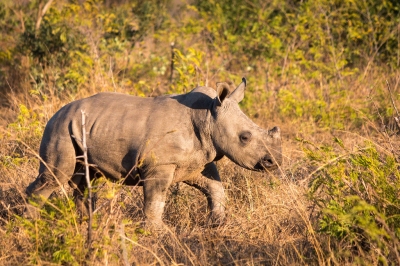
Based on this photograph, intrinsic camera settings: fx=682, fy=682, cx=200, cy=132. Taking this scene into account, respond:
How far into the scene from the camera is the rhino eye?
21.0 ft

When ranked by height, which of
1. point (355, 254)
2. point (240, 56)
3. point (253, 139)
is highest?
point (253, 139)

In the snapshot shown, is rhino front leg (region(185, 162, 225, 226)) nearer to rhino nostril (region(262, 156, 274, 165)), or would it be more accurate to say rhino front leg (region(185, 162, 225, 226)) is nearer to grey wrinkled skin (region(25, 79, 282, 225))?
grey wrinkled skin (region(25, 79, 282, 225))

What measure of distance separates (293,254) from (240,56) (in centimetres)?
827

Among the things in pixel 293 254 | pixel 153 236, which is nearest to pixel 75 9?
pixel 153 236

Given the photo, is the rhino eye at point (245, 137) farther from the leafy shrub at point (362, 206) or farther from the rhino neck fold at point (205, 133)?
the leafy shrub at point (362, 206)

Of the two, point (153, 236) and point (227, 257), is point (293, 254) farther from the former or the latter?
point (153, 236)

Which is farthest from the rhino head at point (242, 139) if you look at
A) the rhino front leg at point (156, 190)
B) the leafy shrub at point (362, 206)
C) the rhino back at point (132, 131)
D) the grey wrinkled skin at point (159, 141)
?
the leafy shrub at point (362, 206)

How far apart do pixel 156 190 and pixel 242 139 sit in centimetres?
94

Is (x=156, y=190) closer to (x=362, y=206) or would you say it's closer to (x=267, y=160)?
(x=267, y=160)

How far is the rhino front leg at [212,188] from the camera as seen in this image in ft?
22.4

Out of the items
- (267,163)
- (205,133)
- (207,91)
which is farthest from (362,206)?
(207,91)

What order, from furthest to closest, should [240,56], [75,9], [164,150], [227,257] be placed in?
1. [240,56]
2. [75,9]
3. [164,150]
4. [227,257]

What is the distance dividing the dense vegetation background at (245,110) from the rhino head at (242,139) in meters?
0.24

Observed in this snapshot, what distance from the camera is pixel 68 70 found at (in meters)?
11.4
